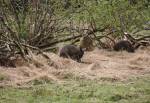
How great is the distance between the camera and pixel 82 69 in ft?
34.9

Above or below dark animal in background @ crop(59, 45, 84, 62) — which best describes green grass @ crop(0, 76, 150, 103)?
above

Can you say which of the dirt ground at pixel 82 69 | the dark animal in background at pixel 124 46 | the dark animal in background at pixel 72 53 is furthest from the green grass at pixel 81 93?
the dark animal in background at pixel 124 46

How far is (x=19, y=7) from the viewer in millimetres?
14438

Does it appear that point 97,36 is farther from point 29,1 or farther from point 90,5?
point 29,1

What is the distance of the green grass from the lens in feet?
25.5

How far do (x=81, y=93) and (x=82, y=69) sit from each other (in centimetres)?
242

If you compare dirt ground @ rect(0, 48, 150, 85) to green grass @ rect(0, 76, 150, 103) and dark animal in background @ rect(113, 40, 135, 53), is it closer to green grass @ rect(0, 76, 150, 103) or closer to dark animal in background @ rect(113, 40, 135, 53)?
green grass @ rect(0, 76, 150, 103)

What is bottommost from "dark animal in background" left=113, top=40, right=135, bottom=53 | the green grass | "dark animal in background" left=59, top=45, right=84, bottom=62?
"dark animal in background" left=113, top=40, right=135, bottom=53

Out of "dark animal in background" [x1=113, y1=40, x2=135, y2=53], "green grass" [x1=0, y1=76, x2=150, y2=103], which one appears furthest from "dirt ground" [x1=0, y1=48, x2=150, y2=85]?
"dark animal in background" [x1=113, y1=40, x2=135, y2=53]

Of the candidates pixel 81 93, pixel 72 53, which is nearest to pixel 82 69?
pixel 72 53

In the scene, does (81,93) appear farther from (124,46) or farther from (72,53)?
(124,46)

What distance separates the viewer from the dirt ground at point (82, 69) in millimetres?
9611

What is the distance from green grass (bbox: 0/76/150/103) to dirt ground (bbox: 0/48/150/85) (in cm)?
52

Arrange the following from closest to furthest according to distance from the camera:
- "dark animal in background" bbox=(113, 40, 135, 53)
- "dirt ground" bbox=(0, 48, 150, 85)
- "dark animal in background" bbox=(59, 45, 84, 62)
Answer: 1. "dirt ground" bbox=(0, 48, 150, 85)
2. "dark animal in background" bbox=(59, 45, 84, 62)
3. "dark animal in background" bbox=(113, 40, 135, 53)
